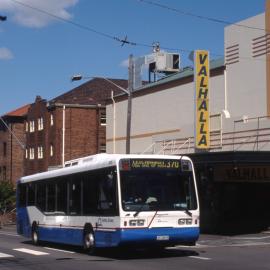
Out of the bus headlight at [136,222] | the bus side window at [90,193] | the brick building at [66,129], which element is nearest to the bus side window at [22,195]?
the bus side window at [90,193]

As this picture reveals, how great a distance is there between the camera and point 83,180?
18.2m

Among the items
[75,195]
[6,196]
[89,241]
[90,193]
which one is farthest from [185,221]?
[6,196]

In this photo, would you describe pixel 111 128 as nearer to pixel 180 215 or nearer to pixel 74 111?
pixel 74 111

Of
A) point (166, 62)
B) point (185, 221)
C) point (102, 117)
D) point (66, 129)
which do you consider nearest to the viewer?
point (185, 221)

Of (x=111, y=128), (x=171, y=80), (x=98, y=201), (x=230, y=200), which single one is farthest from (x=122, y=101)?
(x=98, y=201)

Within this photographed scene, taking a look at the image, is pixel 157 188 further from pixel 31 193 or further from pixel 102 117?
pixel 102 117

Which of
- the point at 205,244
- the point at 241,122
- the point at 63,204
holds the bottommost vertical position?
the point at 205,244

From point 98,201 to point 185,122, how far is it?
18043 millimetres

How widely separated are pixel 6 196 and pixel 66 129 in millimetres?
7934

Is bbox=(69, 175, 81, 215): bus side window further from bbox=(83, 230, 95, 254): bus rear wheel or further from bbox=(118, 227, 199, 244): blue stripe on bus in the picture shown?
bbox=(118, 227, 199, 244): blue stripe on bus

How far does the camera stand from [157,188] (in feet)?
53.5

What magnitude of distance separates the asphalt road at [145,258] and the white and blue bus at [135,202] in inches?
19.8

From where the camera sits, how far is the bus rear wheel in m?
17.4

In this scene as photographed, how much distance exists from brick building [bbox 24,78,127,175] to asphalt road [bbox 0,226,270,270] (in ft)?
113
